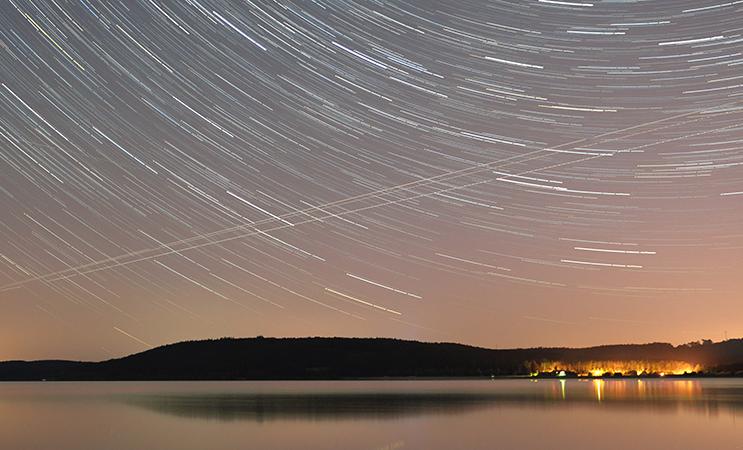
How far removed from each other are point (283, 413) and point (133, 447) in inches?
674

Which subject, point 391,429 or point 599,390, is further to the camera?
point 599,390

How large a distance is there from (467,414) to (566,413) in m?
4.44

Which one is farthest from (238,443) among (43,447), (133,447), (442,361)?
(442,361)

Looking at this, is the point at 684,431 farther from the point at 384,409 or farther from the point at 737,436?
the point at 384,409

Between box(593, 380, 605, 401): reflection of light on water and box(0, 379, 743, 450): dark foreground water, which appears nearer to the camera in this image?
box(0, 379, 743, 450): dark foreground water

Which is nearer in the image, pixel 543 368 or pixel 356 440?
pixel 356 440

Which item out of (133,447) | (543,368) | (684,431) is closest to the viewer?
(133,447)

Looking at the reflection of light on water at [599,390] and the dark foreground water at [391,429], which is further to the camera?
the reflection of light on water at [599,390]

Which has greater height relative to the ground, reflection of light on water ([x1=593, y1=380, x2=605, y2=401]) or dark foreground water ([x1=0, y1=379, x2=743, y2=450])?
reflection of light on water ([x1=593, y1=380, x2=605, y2=401])

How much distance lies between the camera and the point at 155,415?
4122 cm

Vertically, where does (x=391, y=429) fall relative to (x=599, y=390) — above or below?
below

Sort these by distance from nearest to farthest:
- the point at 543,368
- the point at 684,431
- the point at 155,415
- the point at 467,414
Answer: the point at 684,431 < the point at 467,414 < the point at 155,415 < the point at 543,368

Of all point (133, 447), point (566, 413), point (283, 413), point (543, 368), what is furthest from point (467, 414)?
point (543, 368)

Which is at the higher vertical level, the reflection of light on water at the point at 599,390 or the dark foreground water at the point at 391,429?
the reflection of light on water at the point at 599,390
